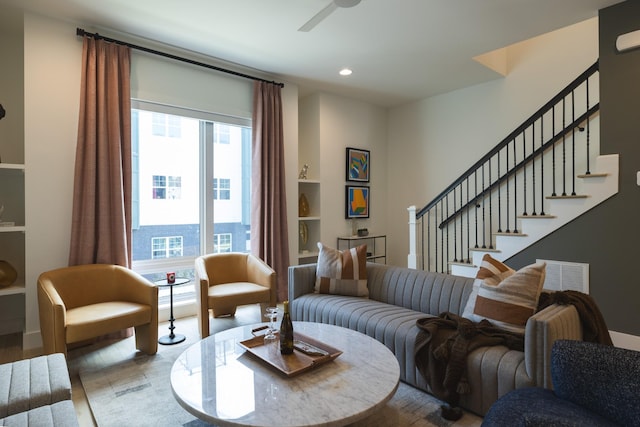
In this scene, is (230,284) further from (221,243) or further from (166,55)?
(166,55)

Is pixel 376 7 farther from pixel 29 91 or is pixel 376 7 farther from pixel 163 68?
pixel 29 91

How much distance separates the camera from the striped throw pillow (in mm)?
3162

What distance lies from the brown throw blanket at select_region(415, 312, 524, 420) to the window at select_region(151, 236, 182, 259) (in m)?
2.83

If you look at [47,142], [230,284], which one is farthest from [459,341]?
[47,142]

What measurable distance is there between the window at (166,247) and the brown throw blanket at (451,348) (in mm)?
2829

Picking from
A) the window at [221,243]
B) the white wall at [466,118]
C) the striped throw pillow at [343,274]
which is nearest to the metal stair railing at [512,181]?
the white wall at [466,118]

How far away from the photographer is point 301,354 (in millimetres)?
1857

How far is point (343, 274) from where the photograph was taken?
3189mm

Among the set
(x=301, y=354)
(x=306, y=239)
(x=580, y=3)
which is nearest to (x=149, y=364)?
(x=301, y=354)

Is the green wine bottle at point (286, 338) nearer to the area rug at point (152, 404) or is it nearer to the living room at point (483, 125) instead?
the area rug at point (152, 404)

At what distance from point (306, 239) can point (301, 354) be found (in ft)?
11.0

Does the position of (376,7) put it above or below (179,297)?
above

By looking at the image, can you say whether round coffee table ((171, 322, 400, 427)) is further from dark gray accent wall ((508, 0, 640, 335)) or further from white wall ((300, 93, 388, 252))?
white wall ((300, 93, 388, 252))

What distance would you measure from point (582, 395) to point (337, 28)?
3172 mm
